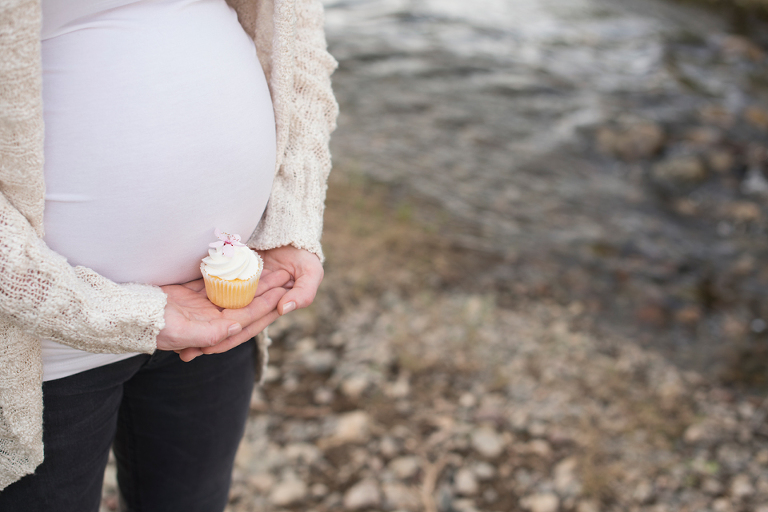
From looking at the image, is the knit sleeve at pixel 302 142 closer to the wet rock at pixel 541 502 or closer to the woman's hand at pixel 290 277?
the woman's hand at pixel 290 277

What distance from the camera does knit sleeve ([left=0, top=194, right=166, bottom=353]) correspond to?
0.85 meters

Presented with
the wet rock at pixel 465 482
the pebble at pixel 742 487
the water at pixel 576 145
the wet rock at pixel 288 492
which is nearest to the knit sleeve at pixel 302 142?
the wet rock at pixel 288 492

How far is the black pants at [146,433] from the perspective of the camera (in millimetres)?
1066

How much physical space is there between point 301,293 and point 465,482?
4.79 feet

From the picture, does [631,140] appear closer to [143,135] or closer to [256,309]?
[256,309]

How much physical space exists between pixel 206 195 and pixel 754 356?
131 inches

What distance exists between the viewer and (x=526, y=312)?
10.7 feet

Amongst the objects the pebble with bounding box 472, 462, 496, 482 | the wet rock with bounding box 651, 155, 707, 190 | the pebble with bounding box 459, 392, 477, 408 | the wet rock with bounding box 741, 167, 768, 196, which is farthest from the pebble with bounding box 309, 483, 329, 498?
the wet rock with bounding box 741, 167, 768, 196

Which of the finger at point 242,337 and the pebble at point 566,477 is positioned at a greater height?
the finger at point 242,337

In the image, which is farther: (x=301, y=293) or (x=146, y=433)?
(x=146, y=433)

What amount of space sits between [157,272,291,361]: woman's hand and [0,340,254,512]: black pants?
146 millimetres

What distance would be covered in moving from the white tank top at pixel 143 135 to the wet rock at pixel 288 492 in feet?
4.14

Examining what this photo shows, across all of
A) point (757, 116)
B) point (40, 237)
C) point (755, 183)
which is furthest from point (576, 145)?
point (40, 237)

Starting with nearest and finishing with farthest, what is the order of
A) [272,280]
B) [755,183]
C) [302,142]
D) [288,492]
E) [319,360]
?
[272,280] < [302,142] < [288,492] < [319,360] < [755,183]
